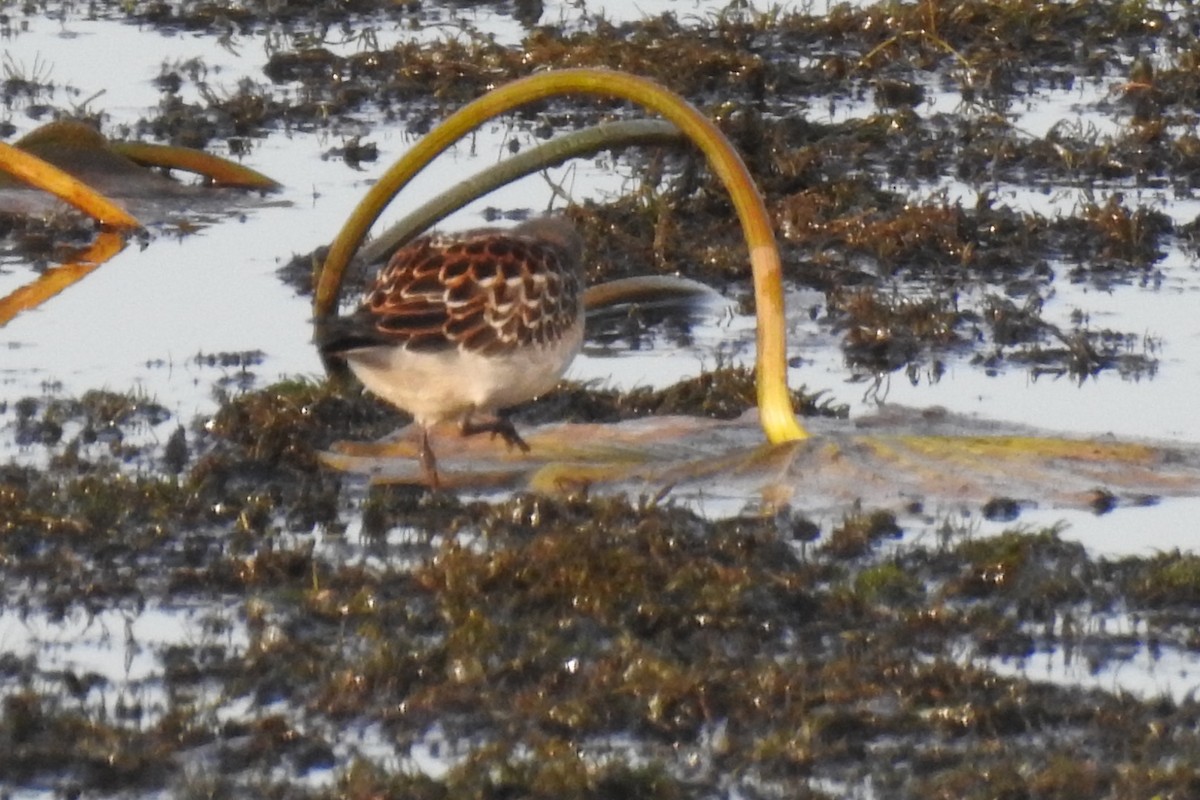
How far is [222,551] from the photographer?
24.6 feet

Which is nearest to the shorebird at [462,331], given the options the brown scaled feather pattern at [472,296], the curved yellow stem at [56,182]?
the brown scaled feather pattern at [472,296]

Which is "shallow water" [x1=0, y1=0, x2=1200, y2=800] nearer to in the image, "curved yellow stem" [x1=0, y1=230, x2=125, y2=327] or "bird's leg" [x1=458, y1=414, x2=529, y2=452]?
"curved yellow stem" [x1=0, y1=230, x2=125, y2=327]

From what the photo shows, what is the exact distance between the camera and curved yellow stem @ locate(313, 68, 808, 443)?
8.08 m

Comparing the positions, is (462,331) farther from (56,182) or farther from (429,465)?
(56,182)

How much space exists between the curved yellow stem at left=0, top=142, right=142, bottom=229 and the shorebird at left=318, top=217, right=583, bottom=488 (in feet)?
8.40

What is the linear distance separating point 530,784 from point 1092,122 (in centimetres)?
842

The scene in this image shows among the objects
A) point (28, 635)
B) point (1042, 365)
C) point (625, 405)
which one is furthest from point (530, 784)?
point (1042, 365)

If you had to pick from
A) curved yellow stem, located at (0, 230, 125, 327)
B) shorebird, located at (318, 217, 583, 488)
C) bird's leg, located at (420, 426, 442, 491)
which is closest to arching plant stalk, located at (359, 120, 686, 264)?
shorebird, located at (318, 217, 583, 488)

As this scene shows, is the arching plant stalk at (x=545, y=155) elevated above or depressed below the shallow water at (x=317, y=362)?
above

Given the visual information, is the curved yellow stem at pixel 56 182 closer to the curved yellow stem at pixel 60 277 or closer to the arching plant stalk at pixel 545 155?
the curved yellow stem at pixel 60 277

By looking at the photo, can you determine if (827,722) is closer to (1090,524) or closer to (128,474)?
(1090,524)

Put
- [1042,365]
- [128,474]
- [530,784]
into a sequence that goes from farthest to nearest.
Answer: [1042,365]
[128,474]
[530,784]

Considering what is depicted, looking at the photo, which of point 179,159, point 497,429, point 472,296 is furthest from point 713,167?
point 179,159

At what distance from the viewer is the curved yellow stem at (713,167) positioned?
318 inches
